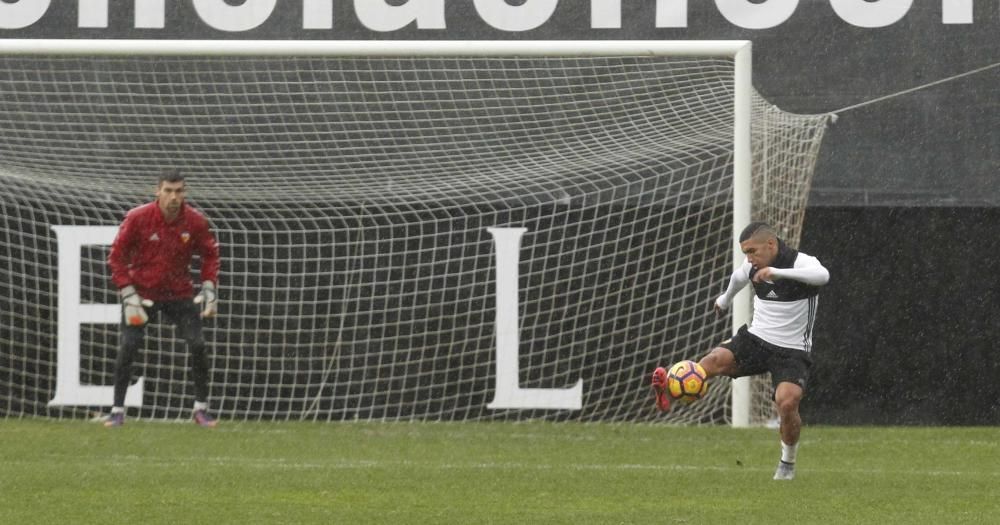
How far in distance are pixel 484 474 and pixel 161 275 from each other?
10.5 feet

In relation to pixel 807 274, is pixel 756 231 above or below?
above

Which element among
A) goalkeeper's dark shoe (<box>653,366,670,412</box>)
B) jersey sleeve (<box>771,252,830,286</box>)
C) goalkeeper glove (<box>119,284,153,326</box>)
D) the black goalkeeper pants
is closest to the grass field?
the black goalkeeper pants

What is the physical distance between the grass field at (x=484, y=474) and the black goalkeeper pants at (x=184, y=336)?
0.30 metres

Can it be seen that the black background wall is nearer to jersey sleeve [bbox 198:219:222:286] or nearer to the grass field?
the grass field

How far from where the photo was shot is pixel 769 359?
783 cm

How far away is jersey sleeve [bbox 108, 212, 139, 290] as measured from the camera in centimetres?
986

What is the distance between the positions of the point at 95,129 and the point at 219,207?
100cm

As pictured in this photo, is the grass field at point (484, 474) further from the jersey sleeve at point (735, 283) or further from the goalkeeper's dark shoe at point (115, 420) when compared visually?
the jersey sleeve at point (735, 283)

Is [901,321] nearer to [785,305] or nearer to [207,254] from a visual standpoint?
[785,305]

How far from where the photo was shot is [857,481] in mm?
7566

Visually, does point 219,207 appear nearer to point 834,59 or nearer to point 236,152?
point 236,152

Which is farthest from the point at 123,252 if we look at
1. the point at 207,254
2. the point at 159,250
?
the point at 207,254

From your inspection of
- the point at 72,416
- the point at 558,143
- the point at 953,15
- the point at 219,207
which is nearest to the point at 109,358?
the point at 72,416

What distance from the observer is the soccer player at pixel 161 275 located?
32.4 feet
